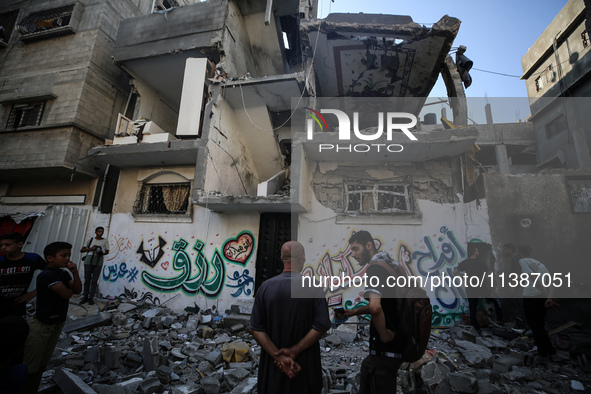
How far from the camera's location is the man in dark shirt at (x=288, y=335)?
6.31ft

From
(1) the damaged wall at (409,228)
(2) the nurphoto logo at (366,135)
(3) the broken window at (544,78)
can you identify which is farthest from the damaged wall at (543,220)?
(3) the broken window at (544,78)

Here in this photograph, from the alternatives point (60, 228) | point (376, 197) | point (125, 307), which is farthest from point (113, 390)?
point (60, 228)

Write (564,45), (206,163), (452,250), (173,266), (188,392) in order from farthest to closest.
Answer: (564,45), (173,266), (206,163), (452,250), (188,392)

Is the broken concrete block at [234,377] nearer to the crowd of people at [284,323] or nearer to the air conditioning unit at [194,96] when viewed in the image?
the crowd of people at [284,323]

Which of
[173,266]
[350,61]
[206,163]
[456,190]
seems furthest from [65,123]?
[456,190]

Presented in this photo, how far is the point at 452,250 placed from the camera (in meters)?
6.24

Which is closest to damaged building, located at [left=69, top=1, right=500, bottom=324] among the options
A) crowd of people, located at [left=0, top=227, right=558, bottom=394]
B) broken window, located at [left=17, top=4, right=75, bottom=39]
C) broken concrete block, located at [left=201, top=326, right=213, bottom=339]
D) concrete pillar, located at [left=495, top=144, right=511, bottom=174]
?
broken concrete block, located at [left=201, top=326, right=213, bottom=339]

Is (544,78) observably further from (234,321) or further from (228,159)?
(234,321)

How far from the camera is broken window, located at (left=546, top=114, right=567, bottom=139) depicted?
13.0 m

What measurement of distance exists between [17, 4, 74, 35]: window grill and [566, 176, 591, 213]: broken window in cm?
1593

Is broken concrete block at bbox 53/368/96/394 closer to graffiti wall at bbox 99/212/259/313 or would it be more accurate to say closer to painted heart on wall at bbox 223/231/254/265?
graffiti wall at bbox 99/212/259/313

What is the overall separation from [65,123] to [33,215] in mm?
3320

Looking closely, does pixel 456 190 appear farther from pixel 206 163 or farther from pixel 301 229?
pixel 206 163

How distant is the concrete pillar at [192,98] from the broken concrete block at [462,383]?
7.28m
